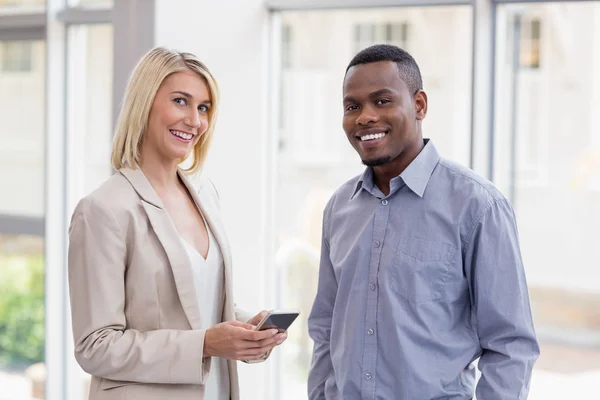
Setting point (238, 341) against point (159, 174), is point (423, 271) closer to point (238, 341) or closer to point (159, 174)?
point (238, 341)

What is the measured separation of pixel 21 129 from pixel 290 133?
154cm

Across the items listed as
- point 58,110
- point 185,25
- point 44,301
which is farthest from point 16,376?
point 185,25

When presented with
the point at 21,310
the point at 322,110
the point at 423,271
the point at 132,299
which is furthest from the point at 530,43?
the point at 21,310

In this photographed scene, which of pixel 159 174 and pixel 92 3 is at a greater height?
pixel 92 3

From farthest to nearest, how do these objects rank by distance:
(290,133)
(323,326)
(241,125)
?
(290,133) < (241,125) < (323,326)

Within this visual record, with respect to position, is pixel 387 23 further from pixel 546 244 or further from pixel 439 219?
pixel 439 219

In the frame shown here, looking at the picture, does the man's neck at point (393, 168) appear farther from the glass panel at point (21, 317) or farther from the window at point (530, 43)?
the glass panel at point (21, 317)

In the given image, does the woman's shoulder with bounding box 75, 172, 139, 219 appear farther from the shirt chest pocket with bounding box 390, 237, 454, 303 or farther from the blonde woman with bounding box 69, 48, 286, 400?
the shirt chest pocket with bounding box 390, 237, 454, 303

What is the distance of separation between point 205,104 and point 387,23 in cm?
102

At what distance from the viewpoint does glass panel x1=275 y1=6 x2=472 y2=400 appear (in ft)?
8.72

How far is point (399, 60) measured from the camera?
170 centimetres

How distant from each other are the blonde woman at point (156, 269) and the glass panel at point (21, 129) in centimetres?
197

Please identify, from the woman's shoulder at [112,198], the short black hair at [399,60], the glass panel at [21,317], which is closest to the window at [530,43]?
the short black hair at [399,60]

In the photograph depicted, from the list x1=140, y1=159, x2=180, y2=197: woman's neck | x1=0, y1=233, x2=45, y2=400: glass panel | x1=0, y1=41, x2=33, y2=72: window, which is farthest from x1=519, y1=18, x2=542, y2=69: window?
x1=0, y1=233, x2=45, y2=400: glass panel
